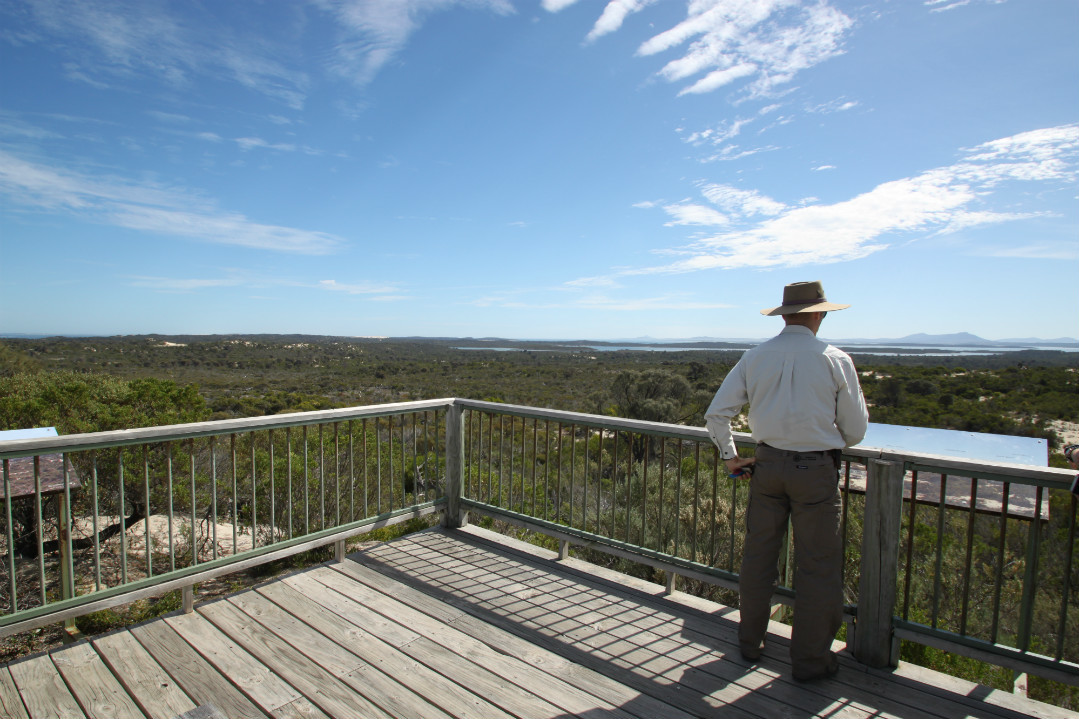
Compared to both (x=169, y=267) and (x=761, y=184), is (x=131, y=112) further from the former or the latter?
(x=169, y=267)

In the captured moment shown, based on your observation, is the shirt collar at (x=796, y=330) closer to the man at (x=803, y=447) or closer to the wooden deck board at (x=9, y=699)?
the man at (x=803, y=447)

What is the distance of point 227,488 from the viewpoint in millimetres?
6410

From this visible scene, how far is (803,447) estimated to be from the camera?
2.29 metres

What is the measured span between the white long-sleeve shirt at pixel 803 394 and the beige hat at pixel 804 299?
0.30 feet

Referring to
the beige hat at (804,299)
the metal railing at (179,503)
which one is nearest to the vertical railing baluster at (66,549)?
the metal railing at (179,503)

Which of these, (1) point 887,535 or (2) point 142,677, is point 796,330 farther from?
(2) point 142,677

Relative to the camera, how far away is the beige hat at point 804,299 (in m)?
2.35

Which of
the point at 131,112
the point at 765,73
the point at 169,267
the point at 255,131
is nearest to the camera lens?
the point at 765,73

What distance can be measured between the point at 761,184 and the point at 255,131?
13.1 meters

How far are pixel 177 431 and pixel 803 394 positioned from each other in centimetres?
316

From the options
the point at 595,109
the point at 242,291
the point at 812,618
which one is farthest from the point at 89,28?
the point at 242,291

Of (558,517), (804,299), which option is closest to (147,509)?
(558,517)

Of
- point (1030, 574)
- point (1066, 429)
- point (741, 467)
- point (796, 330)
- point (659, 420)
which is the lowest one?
point (1066, 429)

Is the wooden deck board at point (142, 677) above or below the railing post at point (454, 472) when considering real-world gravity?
below
